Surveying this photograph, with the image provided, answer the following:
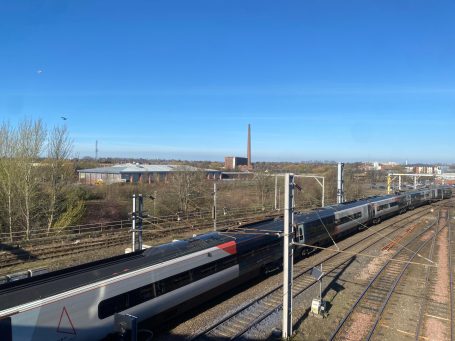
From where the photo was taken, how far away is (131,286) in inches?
412

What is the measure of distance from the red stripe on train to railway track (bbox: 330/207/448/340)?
4.67 metres

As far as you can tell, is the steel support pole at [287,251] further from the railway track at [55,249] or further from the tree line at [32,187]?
the tree line at [32,187]

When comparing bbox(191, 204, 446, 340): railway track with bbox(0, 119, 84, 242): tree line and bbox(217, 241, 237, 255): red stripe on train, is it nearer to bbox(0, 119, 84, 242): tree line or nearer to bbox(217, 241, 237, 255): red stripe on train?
bbox(217, 241, 237, 255): red stripe on train

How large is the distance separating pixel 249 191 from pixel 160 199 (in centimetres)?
1815

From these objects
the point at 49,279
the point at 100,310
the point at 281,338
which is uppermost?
the point at 49,279

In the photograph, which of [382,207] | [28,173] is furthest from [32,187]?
[382,207]

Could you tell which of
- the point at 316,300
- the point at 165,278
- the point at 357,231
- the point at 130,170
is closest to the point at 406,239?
the point at 357,231

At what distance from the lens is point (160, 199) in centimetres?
3672

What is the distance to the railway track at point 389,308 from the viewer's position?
11836 mm

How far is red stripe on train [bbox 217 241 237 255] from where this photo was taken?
46.4ft

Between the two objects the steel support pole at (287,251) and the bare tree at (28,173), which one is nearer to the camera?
the steel support pole at (287,251)

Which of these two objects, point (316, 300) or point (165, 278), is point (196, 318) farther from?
point (316, 300)

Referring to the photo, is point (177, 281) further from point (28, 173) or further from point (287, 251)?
point (28, 173)

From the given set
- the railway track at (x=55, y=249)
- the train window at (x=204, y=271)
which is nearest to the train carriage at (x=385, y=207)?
the railway track at (x=55, y=249)
